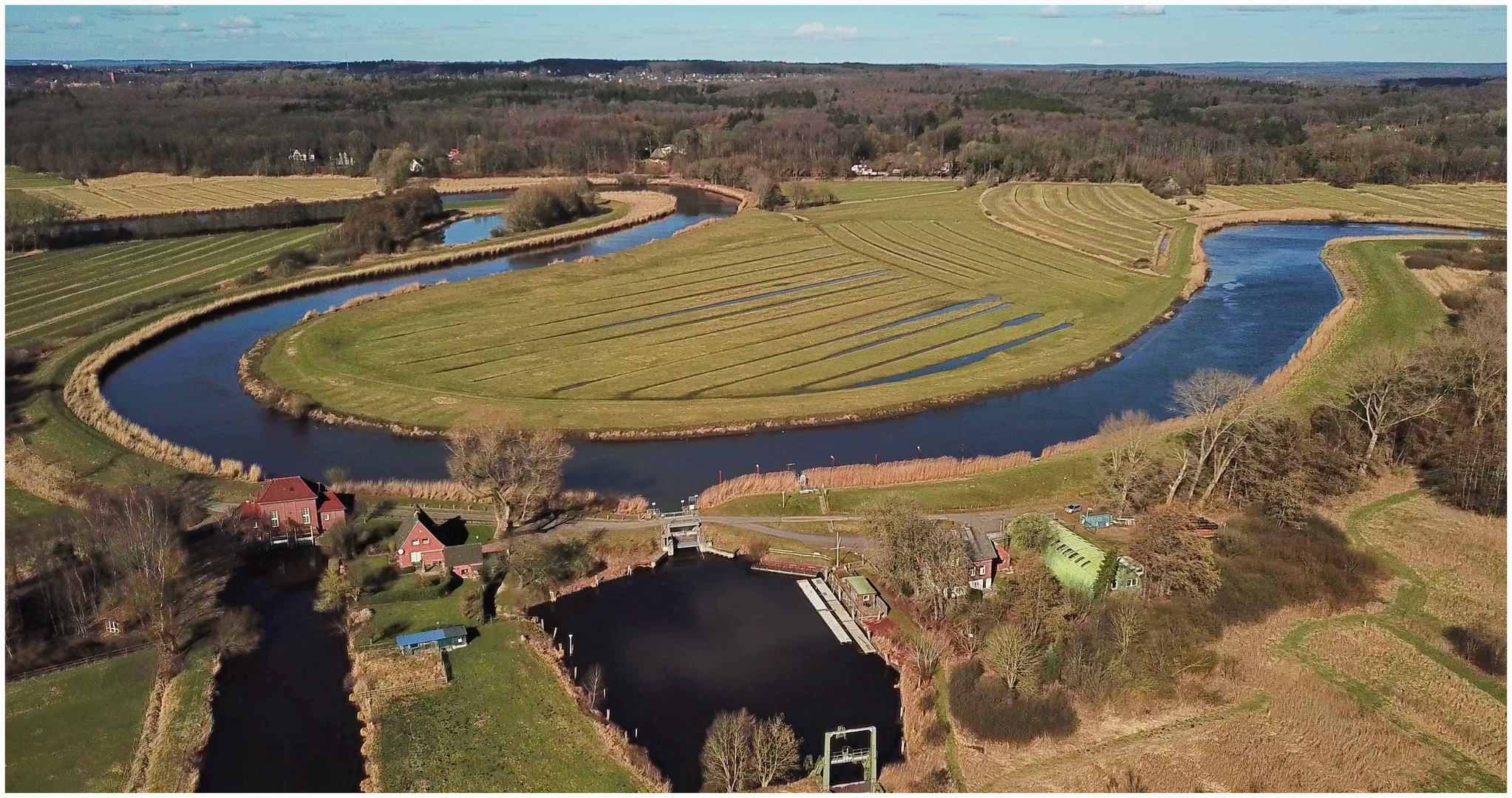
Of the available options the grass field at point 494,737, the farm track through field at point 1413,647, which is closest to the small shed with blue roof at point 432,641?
the grass field at point 494,737

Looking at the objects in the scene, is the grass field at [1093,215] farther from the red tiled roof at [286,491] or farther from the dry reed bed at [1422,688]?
the red tiled roof at [286,491]

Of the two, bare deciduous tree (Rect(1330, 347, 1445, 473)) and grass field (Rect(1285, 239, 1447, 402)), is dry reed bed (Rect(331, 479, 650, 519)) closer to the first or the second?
bare deciduous tree (Rect(1330, 347, 1445, 473))

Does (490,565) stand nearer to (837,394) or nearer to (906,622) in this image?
(906,622)

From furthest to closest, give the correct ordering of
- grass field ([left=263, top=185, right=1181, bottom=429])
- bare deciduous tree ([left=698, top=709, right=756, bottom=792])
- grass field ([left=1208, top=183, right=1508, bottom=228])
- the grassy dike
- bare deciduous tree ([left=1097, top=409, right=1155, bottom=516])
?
grass field ([left=1208, top=183, right=1508, bottom=228]) < grass field ([left=263, top=185, right=1181, bottom=429]) < the grassy dike < bare deciduous tree ([left=1097, top=409, right=1155, bottom=516]) < bare deciduous tree ([left=698, top=709, right=756, bottom=792])

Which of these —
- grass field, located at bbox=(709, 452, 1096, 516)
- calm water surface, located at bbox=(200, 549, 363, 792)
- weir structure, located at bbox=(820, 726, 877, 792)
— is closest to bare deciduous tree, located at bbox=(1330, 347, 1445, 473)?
grass field, located at bbox=(709, 452, 1096, 516)

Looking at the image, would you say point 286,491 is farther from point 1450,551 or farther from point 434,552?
point 1450,551

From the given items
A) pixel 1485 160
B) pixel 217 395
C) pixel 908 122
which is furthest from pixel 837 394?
pixel 908 122

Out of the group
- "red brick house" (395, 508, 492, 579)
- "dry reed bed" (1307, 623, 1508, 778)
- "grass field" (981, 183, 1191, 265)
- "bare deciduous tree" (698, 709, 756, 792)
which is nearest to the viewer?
"bare deciduous tree" (698, 709, 756, 792)

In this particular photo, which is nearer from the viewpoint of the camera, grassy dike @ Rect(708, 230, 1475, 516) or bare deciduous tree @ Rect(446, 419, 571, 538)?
bare deciduous tree @ Rect(446, 419, 571, 538)
